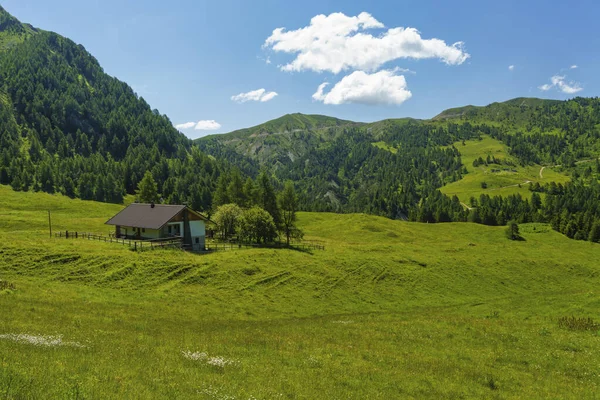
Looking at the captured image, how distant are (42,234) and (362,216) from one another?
95067 mm

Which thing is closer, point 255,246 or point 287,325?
point 287,325

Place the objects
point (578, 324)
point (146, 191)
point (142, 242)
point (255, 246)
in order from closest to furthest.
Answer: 1. point (578, 324)
2. point (142, 242)
3. point (255, 246)
4. point (146, 191)

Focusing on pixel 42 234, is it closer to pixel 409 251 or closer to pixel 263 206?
pixel 263 206

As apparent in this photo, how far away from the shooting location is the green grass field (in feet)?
49.6

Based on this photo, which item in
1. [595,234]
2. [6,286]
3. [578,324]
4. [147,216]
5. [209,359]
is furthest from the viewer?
[595,234]

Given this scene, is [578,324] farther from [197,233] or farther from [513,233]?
[513,233]

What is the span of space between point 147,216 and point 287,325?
1808 inches

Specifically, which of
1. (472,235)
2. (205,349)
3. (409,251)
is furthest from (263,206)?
(472,235)

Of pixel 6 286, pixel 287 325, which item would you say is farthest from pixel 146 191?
pixel 287 325

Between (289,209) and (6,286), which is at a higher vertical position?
(289,209)

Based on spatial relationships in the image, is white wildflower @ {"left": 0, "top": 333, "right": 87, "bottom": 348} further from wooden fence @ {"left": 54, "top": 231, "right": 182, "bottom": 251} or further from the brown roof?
the brown roof

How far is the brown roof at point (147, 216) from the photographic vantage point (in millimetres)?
63481

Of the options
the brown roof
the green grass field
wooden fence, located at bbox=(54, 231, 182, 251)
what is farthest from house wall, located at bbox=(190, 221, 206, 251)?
the green grass field

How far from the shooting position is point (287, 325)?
3209cm
